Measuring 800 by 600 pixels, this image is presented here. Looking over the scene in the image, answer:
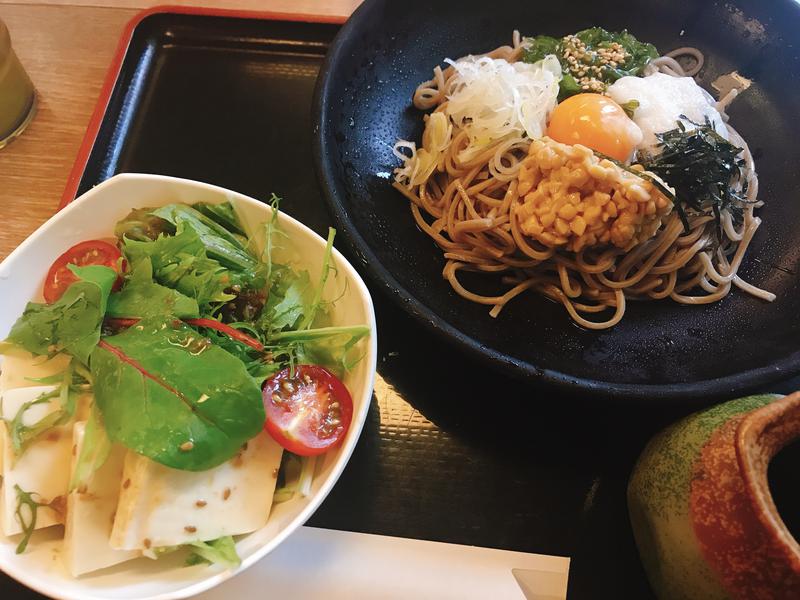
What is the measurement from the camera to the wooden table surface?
7.04 ft

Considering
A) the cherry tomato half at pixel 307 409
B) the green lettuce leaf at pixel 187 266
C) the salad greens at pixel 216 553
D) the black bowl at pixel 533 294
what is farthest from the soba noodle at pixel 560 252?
the salad greens at pixel 216 553

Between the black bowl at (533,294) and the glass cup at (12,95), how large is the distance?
123cm

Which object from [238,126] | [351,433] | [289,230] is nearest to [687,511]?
[351,433]

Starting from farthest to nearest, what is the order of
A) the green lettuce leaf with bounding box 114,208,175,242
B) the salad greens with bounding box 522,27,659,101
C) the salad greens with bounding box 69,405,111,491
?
1. the salad greens with bounding box 522,27,659,101
2. the green lettuce leaf with bounding box 114,208,175,242
3. the salad greens with bounding box 69,405,111,491

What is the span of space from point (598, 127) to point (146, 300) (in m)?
1.42

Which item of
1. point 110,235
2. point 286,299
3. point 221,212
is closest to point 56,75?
point 110,235

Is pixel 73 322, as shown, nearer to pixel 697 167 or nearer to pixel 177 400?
pixel 177 400

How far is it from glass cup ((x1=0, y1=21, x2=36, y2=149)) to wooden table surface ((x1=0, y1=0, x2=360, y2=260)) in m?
0.03

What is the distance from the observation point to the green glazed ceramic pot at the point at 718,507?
3.36 feet

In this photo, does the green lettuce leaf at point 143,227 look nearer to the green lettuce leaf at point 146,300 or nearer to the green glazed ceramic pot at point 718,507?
the green lettuce leaf at point 146,300

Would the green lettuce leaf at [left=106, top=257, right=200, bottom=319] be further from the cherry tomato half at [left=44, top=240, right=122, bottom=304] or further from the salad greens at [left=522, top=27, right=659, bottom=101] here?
the salad greens at [left=522, top=27, right=659, bottom=101]

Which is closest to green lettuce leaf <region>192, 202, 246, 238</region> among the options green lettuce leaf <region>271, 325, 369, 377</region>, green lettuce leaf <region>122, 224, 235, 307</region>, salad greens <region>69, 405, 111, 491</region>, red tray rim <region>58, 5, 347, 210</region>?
green lettuce leaf <region>122, 224, 235, 307</region>

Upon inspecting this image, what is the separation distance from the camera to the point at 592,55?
214 cm

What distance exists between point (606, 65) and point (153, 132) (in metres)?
1.64
